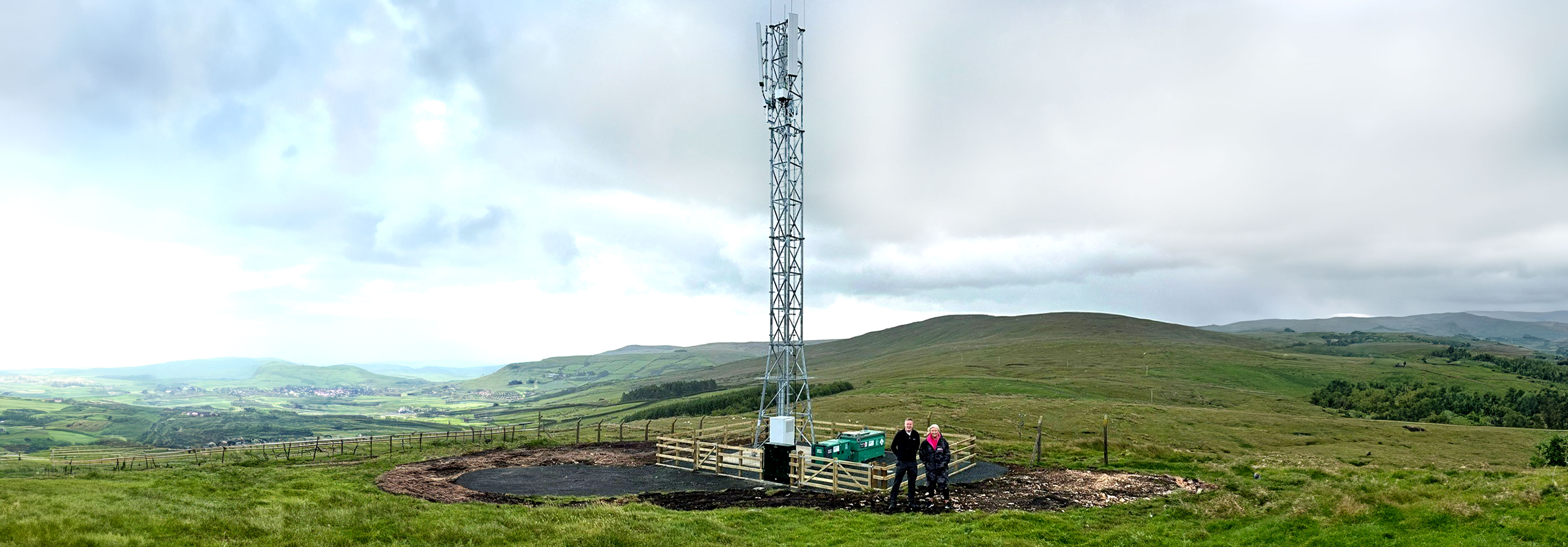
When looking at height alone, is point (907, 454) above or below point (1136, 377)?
above

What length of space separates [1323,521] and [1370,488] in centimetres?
547

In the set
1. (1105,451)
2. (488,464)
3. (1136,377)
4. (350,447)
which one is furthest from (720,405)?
(1105,451)

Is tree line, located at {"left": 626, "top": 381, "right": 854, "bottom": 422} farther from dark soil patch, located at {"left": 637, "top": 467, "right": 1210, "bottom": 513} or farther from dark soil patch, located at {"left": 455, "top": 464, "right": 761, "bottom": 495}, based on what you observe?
dark soil patch, located at {"left": 637, "top": 467, "right": 1210, "bottom": 513}

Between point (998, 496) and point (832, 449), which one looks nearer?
point (998, 496)

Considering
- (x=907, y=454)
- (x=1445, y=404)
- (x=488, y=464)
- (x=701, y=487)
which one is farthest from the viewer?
(x=1445, y=404)

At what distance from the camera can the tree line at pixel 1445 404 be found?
96.7 metres

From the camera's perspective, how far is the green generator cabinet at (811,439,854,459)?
28.5 m

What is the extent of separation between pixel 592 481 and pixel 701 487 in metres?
4.72

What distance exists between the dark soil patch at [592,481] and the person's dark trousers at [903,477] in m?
7.68

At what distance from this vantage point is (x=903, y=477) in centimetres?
2139

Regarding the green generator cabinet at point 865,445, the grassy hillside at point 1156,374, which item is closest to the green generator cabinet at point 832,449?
the green generator cabinet at point 865,445

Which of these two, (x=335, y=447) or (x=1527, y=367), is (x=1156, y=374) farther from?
(x=335, y=447)

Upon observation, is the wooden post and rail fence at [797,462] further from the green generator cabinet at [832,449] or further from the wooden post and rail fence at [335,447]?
the wooden post and rail fence at [335,447]

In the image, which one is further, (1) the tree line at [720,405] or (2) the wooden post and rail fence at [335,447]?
(1) the tree line at [720,405]
